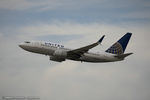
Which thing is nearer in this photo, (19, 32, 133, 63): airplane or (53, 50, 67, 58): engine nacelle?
(53, 50, 67, 58): engine nacelle

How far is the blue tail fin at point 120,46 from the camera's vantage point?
66.9 meters

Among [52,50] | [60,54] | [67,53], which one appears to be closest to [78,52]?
[67,53]

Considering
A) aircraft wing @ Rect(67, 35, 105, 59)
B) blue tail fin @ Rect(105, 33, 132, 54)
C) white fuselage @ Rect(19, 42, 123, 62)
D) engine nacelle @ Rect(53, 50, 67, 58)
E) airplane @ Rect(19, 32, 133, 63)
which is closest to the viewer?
aircraft wing @ Rect(67, 35, 105, 59)

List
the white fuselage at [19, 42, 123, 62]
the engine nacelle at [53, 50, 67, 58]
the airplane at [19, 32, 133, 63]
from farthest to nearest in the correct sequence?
the white fuselage at [19, 42, 123, 62] → the airplane at [19, 32, 133, 63] → the engine nacelle at [53, 50, 67, 58]

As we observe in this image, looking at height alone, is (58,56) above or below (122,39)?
below

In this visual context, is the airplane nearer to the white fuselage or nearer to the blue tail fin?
the white fuselage

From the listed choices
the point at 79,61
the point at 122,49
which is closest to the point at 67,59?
the point at 79,61

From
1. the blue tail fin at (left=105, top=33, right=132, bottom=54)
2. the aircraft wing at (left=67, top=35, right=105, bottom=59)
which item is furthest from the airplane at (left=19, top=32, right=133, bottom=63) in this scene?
the blue tail fin at (left=105, top=33, right=132, bottom=54)

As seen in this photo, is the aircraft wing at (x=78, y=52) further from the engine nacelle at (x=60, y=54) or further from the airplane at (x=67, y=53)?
the engine nacelle at (x=60, y=54)

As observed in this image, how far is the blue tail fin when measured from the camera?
66944 mm

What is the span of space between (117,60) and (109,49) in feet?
14.1

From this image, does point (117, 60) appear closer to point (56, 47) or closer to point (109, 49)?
point (109, 49)

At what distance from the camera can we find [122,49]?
6856 centimetres

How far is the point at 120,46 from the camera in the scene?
6875cm
